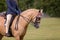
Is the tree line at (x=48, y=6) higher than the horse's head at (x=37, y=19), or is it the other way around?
the horse's head at (x=37, y=19)

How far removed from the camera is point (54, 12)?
53.0m

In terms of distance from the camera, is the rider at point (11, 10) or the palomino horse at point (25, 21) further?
the rider at point (11, 10)

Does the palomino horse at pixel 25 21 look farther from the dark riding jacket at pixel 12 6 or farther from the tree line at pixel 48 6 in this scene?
the tree line at pixel 48 6

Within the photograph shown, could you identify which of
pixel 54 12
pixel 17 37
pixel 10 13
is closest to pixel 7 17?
pixel 10 13

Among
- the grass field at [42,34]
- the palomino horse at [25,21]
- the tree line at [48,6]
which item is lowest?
the tree line at [48,6]

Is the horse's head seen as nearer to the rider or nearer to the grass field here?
the rider

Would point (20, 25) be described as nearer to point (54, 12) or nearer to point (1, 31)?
point (1, 31)

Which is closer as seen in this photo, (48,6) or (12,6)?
(12,6)

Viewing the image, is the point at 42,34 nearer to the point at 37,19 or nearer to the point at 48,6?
the point at 37,19

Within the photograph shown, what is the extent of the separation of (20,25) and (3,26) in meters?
0.76

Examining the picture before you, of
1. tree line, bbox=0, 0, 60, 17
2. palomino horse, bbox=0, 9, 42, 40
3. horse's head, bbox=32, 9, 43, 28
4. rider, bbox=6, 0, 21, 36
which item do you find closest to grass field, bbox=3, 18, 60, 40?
rider, bbox=6, 0, 21, 36

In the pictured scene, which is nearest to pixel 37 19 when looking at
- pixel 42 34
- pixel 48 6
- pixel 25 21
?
pixel 25 21

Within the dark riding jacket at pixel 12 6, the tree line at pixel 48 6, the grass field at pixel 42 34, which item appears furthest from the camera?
the tree line at pixel 48 6

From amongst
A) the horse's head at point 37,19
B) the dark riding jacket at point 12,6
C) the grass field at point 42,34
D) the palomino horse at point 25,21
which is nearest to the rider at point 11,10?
the dark riding jacket at point 12,6
